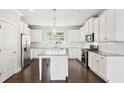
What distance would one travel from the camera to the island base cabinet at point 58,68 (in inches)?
173

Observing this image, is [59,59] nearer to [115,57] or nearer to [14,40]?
[115,57]

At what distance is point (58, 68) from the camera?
14.4 ft

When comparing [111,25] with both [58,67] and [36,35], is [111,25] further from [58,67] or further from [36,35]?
[36,35]

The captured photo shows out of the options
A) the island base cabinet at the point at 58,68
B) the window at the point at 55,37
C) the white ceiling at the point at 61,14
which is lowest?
the island base cabinet at the point at 58,68

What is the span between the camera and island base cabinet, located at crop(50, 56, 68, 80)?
173 inches

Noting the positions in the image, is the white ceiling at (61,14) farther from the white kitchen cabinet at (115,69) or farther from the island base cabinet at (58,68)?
the white kitchen cabinet at (115,69)

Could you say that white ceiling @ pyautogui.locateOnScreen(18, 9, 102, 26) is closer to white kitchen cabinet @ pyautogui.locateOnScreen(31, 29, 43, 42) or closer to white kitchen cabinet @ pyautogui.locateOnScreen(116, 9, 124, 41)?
white kitchen cabinet @ pyautogui.locateOnScreen(116, 9, 124, 41)

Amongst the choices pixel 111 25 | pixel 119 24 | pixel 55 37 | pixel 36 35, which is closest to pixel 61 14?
pixel 111 25

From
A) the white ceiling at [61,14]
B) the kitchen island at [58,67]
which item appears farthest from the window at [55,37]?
the kitchen island at [58,67]

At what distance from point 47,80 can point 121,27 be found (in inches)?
110

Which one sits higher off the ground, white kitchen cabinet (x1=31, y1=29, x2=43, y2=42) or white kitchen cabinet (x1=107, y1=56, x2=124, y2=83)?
white kitchen cabinet (x1=31, y1=29, x2=43, y2=42)

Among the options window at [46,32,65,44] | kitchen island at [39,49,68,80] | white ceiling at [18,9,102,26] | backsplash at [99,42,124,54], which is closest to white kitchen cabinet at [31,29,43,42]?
window at [46,32,65,44]

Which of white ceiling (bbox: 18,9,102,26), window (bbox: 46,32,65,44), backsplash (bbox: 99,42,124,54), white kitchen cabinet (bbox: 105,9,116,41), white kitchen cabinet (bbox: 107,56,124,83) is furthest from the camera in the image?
window (bbox: 46,32,65,44)

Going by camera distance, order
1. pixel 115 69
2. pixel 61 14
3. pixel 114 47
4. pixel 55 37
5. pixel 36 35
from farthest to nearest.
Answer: pixel 55 37, pixel 36 35, pixel 61 14, pixel 114 47, pixel 115 69
